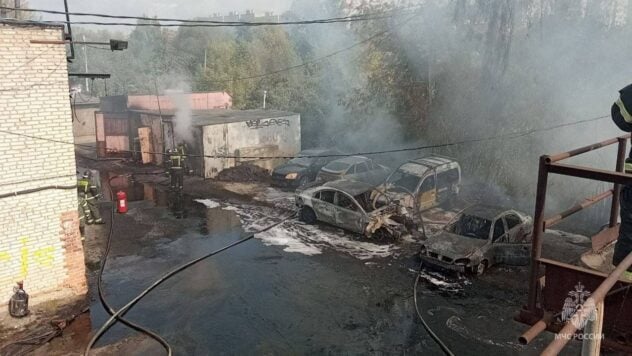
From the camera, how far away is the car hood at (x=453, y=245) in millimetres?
11039

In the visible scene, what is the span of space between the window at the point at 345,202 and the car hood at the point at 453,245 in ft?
9.31

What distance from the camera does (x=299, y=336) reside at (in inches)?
341

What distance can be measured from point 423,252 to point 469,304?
1.96 metres

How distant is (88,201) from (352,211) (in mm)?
7940

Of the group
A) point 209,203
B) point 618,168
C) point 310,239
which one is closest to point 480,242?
point 310,239

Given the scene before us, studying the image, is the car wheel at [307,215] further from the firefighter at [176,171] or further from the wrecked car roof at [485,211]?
the firefighter at [176,171]

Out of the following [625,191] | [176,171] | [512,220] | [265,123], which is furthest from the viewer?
[265,123]

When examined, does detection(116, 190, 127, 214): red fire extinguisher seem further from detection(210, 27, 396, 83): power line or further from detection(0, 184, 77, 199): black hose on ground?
detection(210, 27, 396, 83): power line

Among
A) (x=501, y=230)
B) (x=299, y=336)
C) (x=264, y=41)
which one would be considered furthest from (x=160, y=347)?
(x=264, y=41)

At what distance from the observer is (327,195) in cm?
1455

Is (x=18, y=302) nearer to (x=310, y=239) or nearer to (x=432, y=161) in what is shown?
(x=310, y=239)

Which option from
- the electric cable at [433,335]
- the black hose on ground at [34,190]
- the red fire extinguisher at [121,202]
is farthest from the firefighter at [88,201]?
the electric cable at [433,335]

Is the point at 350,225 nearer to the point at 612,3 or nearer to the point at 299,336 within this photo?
the point at 299,336

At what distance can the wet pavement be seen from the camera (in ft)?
27.9
